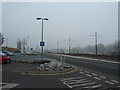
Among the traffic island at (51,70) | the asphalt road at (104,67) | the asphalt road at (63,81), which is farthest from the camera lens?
the asphalt road at (104,67)

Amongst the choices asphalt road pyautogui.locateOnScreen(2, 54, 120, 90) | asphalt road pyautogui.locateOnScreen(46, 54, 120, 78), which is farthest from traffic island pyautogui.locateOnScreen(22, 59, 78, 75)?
asphalt road pyautogui.locateOnScreen(46, 54, 120, 78)

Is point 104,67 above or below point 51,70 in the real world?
below

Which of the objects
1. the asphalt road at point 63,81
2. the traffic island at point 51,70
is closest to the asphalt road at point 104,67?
the asphalt road at point 63,81

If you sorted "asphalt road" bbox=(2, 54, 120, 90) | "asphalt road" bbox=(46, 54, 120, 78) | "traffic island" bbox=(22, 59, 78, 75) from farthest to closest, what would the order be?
1. "asphalt road" bbox=(46, 54, 120, 78)
2. "traffic island" bbox=(22, 59, 78, 75)
3. "asphalt road" bbox=(2, 54, 120, 90)

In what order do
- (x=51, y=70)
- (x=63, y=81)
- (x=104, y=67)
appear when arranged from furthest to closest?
(x=104, y=67) → (x=51, y=70) → (x=63, y=81)

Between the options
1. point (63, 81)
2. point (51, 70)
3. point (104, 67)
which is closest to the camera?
point (63, 81)

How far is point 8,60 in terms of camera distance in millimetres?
16734

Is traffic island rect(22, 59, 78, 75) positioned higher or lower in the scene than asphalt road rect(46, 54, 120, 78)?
higher

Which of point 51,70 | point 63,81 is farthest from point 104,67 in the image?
point 63,81

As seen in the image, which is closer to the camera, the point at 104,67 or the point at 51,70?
the point at 51,70

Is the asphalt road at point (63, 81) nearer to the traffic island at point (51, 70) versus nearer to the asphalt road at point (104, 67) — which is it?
the traffic island at point (51, 70)

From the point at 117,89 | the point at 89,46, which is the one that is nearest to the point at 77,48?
the point at 89,46

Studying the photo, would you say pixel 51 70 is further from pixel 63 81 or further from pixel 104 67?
pixel 104 67

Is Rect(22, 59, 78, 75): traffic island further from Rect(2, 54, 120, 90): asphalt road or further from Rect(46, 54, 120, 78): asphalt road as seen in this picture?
Rect(46, 54, 120, 78): asphalt road
